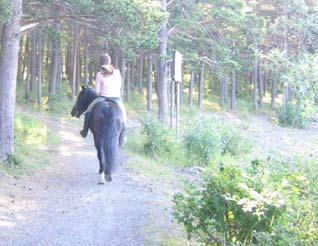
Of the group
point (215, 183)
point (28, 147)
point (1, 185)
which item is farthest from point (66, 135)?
point (215, 183)

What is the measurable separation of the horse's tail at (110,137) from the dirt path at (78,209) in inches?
19.2

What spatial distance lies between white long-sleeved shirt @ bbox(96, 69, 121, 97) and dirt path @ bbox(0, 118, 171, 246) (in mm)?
1824

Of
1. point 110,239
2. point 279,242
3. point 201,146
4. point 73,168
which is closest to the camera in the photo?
point 279,242

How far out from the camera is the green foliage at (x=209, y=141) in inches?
612

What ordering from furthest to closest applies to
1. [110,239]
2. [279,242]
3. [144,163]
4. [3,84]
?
[144,163], [3,84], [110,239], [279,242]

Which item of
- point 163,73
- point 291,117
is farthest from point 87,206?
point 291,117

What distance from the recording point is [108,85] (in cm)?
1064

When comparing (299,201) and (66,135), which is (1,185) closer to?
(299,201)

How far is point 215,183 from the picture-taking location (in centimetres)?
529

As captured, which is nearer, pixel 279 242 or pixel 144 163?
pixel 279 242

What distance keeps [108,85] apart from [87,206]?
112 inches

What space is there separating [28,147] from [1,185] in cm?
445

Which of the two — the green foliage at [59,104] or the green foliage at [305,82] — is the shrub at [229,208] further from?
the green foliage at [59,104]

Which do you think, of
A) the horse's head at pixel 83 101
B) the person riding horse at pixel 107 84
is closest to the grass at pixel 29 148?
the horse's head at pixel 83 101
